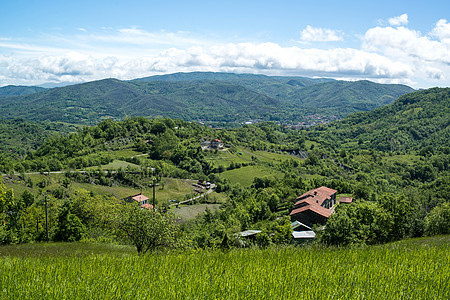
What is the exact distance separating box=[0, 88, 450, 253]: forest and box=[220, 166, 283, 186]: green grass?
1.37 feet

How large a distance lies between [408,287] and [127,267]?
14.9ft

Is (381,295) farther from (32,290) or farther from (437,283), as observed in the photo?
(32,290)

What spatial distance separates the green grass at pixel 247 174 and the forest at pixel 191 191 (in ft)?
1.37

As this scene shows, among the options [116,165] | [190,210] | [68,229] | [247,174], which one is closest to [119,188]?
[116,165]

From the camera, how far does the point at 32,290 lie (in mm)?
4043

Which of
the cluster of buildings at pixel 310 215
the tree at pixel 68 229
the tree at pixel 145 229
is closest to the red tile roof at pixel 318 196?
the cluster of buildings at pixel 310 215

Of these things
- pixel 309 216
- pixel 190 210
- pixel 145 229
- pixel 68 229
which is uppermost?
pixel 145 229

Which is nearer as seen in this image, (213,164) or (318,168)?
(213,164)

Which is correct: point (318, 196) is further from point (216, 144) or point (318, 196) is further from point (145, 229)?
point (216, 144)

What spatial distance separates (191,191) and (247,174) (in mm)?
25805

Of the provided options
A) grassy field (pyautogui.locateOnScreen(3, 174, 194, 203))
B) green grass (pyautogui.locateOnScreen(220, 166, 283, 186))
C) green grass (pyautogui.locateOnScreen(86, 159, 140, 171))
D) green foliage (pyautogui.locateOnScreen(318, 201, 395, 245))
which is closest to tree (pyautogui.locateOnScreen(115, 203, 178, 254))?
green foliage (pyautogui.locateOnScreen(318, 201, 395, 245))

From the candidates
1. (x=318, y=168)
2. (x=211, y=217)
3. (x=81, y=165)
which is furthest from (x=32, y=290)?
(x=318, y=168)

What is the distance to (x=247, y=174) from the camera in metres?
118

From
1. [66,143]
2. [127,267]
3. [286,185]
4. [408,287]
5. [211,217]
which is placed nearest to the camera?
[408,287]
